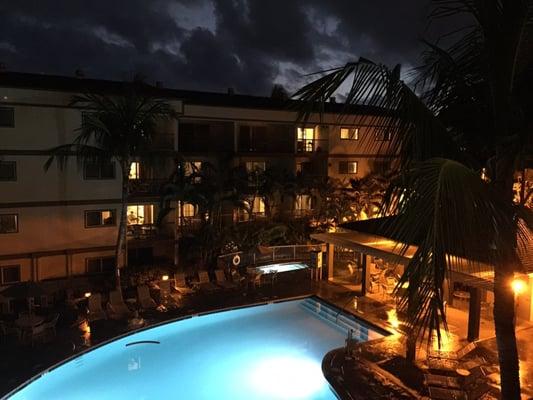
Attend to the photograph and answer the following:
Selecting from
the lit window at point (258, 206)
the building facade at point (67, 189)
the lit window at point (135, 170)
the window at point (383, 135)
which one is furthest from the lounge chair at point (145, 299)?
the window at point (383, 135)

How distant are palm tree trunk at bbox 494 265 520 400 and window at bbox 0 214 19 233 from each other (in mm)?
18947

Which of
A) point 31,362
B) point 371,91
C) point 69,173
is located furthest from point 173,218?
point 371,91

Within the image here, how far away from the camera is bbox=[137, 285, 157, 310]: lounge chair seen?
17.4 metres

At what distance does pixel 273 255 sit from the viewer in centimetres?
2272

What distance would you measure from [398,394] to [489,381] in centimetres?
247

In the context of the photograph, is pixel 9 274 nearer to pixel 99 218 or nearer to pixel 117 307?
pixel 99 218

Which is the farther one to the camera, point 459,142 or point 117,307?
point 117,307

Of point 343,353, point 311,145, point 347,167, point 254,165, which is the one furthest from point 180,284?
point 347,167

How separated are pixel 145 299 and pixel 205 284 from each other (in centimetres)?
337

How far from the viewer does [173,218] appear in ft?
72.5

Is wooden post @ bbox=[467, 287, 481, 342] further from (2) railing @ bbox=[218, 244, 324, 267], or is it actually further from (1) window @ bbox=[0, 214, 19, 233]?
(1) window @ bbox=[0, 214, 19, 233]

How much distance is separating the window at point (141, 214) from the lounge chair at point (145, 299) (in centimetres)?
509

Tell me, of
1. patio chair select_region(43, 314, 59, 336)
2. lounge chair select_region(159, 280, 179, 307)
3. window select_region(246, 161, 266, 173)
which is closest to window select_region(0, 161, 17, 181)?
patio chair select_region(43, 314, 59, 336)

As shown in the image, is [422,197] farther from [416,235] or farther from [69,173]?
[69,173]
